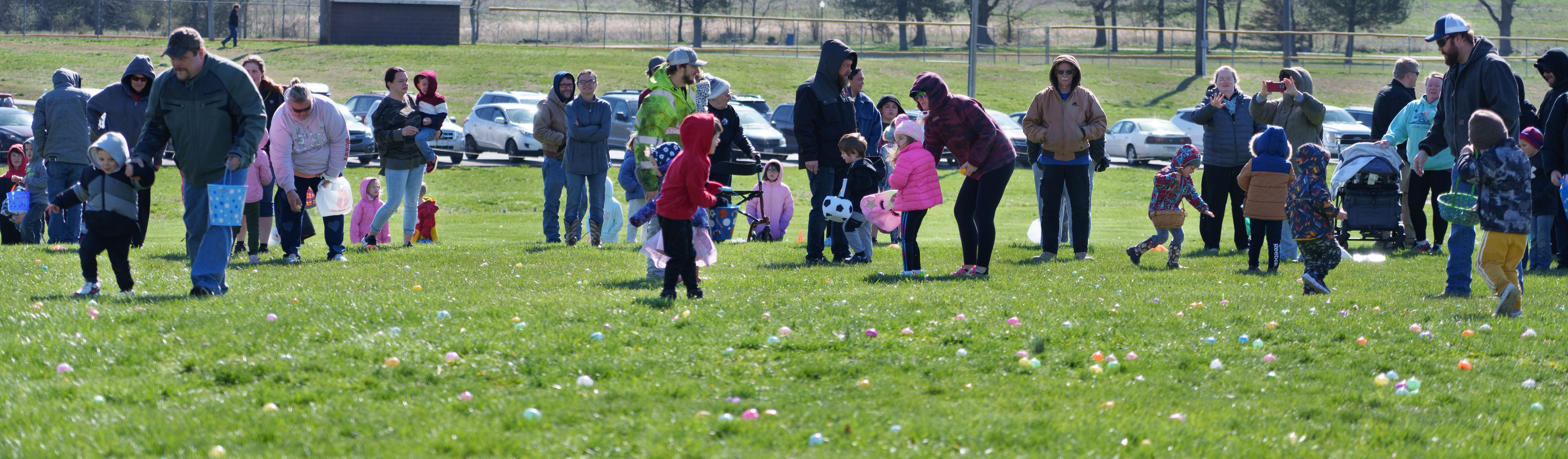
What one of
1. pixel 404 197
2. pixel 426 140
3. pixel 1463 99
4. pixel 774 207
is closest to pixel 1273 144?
pixel 1463 99

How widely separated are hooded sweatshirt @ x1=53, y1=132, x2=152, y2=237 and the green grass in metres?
0.44

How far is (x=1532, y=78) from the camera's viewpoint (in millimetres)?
54125

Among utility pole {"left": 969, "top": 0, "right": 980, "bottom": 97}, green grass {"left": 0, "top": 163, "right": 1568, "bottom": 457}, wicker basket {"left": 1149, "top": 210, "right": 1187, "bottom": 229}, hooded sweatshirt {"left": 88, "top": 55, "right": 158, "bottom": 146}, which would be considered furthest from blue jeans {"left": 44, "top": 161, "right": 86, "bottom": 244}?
utility pole {"left": 969, "top": 0, "right": 980, "bottom": 97}

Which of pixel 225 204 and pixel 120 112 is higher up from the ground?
pixel 120 112

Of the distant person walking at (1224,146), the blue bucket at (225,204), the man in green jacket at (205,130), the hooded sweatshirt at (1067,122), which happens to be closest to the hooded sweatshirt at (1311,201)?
the hooded sweatshirt at (1067,122)

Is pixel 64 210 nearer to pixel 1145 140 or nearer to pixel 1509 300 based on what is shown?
pixel 1509 300

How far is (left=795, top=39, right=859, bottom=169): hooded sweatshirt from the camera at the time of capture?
30.1 ft

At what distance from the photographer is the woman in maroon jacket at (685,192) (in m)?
6.70

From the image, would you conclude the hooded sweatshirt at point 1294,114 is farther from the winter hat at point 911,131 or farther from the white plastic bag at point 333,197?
the white plastic bag at point 333,197

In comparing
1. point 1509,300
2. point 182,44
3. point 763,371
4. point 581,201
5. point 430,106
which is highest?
point 182,44

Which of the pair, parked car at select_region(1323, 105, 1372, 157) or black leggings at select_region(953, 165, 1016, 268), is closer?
black leggings at select_region(953, 165, 1016, 268)

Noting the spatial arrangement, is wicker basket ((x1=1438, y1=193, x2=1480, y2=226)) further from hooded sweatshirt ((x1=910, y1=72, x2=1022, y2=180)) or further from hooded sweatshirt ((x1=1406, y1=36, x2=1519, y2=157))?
hooded sweatshirt ((x1=910, y1=72, x2=1022, y2=180))

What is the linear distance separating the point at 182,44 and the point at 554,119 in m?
5.02

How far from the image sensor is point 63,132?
35.4ft
